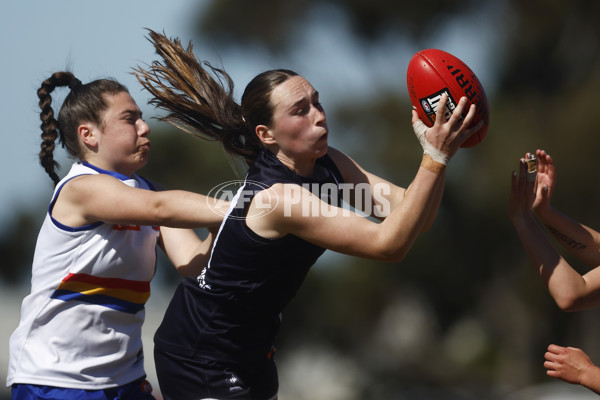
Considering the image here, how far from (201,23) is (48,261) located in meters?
15.4

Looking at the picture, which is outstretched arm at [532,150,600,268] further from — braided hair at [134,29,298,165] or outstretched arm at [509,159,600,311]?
braided hair at [134,29,298,165]

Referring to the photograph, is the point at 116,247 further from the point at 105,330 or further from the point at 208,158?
the point at 208,158

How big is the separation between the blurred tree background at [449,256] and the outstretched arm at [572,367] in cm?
1172

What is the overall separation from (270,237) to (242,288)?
0.85 ft

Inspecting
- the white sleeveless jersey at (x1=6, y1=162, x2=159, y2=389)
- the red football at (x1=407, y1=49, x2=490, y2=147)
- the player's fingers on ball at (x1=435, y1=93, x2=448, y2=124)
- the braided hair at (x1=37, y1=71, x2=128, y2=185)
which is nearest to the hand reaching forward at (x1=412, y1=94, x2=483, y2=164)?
the player's fingers on ball at (x1=435, y1=93, x2=448, y2=124)

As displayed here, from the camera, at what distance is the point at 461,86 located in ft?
11.8

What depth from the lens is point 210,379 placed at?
3.53 meters

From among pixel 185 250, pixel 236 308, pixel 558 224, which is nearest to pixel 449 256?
pixel 558 224

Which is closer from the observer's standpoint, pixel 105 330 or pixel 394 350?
pixel 105 330

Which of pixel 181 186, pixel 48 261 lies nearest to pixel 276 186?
pixel 48 261

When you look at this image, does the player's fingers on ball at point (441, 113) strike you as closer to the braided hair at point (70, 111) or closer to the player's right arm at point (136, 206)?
the player's right arm at point (136, 206)

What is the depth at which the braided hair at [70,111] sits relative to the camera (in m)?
3.79

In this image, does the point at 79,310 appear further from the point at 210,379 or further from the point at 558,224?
the point at 558,224

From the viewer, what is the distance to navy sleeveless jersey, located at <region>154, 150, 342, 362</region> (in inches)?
137
